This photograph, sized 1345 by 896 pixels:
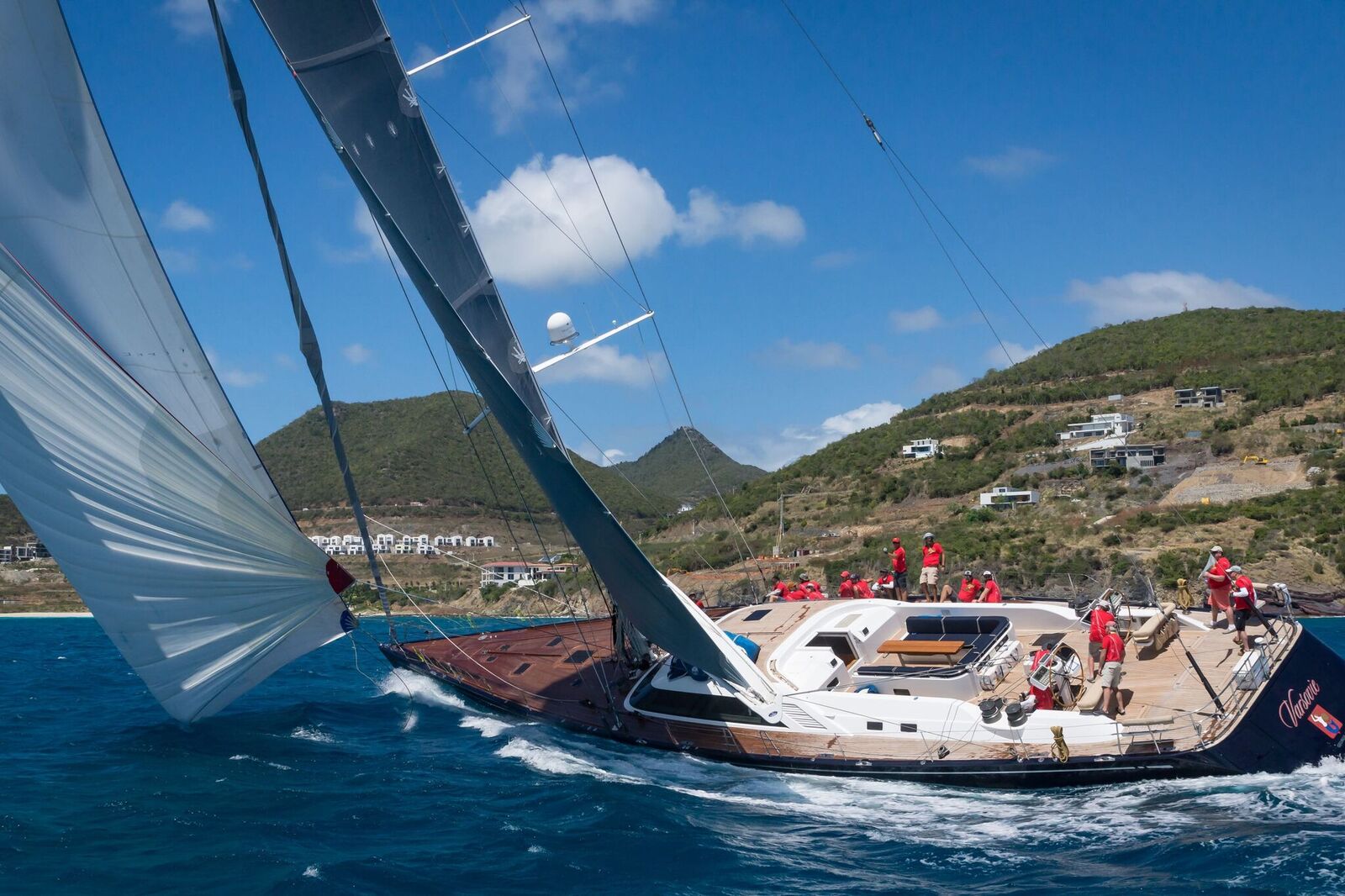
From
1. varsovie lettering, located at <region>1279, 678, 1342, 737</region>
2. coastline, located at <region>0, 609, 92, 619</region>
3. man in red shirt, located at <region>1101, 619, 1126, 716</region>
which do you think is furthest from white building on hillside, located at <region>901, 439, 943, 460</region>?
man in red shirt, located at <region>1101, 619, 1126, 716</region>

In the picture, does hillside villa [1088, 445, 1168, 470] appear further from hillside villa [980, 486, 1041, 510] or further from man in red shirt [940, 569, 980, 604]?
man in red shirt [940, 569, 980, 604]

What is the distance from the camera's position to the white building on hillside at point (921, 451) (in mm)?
72938

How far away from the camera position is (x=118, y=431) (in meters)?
13.2

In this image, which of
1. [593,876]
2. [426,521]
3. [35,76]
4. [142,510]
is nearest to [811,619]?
[593,876]

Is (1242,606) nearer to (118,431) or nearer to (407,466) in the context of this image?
(118,431)

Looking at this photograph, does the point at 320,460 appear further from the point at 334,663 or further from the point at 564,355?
the point at 564,355

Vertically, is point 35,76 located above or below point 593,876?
above

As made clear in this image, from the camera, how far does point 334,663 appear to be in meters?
30.4

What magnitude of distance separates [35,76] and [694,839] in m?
12.6

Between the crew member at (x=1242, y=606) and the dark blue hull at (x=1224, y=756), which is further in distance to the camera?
the crew member at (x=1242, y=606)

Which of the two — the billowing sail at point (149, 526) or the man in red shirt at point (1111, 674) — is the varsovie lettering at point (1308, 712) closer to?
the man in red shirt at point (1111, 674)

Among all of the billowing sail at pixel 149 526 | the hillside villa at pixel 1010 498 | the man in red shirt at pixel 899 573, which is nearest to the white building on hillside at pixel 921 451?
the hillside villa at pixel 1010 498

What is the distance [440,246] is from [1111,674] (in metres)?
10.3

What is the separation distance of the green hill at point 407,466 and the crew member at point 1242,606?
7002 cm
